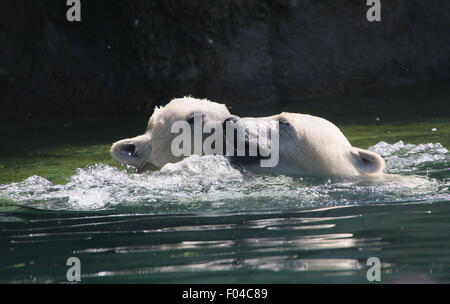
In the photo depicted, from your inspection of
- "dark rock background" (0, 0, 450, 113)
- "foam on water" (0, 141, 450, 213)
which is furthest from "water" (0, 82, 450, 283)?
"dark rock background" (0, 0, 450, 113)

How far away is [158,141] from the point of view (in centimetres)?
607

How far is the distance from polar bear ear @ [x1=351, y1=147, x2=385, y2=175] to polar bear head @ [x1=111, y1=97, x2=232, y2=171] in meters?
1.02

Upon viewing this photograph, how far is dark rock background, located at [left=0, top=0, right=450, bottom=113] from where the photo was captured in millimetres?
11047

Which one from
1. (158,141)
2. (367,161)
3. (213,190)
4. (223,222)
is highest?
(158,141)

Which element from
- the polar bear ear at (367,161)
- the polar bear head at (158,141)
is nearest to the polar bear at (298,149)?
the polar bear ear at (367,161)

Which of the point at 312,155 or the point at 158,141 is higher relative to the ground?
the point at 158,141

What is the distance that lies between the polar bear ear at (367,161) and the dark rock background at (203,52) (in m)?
5.24

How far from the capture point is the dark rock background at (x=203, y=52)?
11047 millimetres

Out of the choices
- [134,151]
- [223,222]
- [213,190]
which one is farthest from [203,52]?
[223,222]

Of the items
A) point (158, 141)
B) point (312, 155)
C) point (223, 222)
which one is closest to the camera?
point (223, 222)

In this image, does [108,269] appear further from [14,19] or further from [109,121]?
[14,19]

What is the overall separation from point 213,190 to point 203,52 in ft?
19.8

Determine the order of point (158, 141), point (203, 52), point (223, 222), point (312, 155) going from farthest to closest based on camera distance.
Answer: point (203, 52) → point (158, 141) → point (312, 155) → point (223, 222)

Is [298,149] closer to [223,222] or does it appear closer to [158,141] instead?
[158,141]
